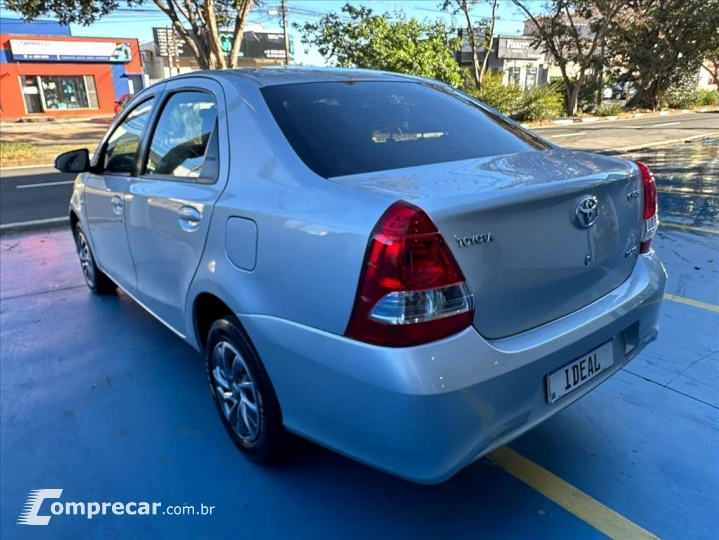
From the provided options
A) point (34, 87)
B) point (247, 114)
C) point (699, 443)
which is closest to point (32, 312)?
point (247, 114)

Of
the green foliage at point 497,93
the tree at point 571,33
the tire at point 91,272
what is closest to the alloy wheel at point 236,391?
the tire at point 91,272

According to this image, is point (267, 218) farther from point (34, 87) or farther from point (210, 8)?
point (34, 87)

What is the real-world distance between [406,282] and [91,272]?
371 centimetres

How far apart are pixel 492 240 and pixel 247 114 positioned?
1.17 meters

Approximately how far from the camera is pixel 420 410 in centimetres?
158

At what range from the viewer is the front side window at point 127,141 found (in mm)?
3199

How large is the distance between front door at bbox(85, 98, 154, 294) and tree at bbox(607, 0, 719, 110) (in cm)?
3133

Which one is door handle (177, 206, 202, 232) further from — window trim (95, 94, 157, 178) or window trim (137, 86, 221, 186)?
window trim (95, 94, 157, 178)

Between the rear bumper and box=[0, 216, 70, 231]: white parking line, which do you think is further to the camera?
box=[0, 216, 70, 231]: white parking line

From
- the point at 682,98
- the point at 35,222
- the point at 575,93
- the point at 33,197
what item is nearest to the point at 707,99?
the point at 682,98

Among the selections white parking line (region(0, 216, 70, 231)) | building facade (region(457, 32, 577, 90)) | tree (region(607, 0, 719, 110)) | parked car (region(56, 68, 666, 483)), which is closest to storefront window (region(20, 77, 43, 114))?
building facade (region(457, 32, 577, 90))

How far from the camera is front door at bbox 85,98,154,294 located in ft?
10.6

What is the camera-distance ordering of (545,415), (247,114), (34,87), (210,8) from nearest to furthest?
1. (545,415)
2. (247,114)
3. (210,8)
4. (34,87)

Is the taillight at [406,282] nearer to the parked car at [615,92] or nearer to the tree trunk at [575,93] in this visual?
the tree trunk at [575,93]
